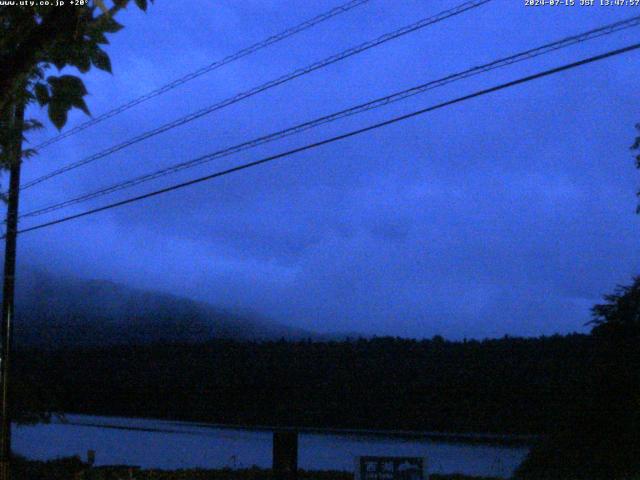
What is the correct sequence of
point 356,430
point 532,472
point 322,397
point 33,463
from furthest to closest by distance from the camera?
point 322,397
point 356,430
point 33,463
point 532,472

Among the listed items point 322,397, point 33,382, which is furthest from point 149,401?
point 33,382

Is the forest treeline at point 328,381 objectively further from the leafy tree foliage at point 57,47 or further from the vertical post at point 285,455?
the leafy tree foliage at point 57,47

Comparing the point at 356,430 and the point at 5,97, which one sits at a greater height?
the point at 5,97

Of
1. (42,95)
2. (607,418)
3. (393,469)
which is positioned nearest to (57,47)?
(42,95)

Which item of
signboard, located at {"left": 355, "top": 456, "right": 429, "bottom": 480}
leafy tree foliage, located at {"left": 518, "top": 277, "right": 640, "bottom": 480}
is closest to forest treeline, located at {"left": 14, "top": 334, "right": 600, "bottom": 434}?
leafy tree foliage, located at {"left": 518, "top": 277, "right": 640, "bottom": 480}

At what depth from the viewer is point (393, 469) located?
365 inches

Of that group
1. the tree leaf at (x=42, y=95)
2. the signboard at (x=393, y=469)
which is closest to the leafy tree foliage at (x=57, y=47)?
the tree leaf at (x=42, y=95)

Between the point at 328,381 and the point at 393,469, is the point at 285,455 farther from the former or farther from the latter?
the point at 328,381

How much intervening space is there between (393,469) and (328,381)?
105 feet

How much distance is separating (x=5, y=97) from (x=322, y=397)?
37.0 m

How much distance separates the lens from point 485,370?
35188mm

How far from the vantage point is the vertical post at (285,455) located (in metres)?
12.8

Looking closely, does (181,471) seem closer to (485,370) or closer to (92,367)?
(485,370)

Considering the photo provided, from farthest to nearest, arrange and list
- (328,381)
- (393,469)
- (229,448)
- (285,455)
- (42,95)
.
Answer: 1. (328,381)
2. (229,448)
3. (285,455)
4. (393,469)
5. (42,95)
